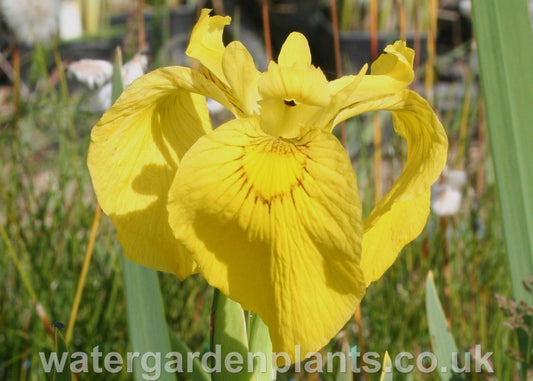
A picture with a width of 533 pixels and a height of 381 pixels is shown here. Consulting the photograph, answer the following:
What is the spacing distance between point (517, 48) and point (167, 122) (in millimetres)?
346

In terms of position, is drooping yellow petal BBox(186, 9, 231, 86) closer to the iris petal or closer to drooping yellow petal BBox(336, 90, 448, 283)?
the iris petal

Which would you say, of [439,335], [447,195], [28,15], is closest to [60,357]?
[439,335]

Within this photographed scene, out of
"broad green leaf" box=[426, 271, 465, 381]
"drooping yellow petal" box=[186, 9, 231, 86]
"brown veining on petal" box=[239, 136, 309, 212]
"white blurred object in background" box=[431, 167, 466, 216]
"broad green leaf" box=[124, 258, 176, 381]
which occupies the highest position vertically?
"drooping yellow petal" box=[186, 9, 231, 86]

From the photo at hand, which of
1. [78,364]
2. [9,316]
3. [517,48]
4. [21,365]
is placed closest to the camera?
[517,48]

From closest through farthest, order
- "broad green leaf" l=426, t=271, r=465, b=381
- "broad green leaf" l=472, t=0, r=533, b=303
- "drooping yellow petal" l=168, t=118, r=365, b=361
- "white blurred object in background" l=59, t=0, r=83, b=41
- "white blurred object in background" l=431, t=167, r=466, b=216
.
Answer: "drooping yellow petal" l=168, t=118, r=365, b=361
"broad green leaf" l=472, t=0, r=533, b=303
"broad green leaf" l=426, t=271, r=465, b=381
"white blurred object in background" l=431, t=167, r=466, b=216
"white blurred object in background" l=59, t=0, r=83, b=41

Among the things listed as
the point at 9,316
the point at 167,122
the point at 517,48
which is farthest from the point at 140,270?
the point at 9,316

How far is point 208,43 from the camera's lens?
83 centimetres

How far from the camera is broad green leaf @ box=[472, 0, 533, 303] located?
0.79 meters

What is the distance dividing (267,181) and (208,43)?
0.64ft

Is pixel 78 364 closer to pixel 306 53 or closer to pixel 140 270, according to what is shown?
pixel 140 270

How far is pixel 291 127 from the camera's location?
2.51 ft

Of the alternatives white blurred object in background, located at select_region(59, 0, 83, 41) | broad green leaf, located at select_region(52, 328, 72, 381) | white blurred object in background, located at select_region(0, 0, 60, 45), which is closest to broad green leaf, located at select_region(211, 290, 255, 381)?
broad green leaf, located at select_region(52, 328, 72, 381)

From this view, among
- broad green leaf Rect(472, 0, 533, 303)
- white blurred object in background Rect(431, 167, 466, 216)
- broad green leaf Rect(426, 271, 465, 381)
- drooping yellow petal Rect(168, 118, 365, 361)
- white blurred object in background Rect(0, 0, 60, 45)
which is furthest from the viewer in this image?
white blurred object in background Rect(0, 0, 60, 45)

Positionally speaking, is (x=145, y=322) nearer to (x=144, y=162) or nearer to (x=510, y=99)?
(x=144, y=162)
